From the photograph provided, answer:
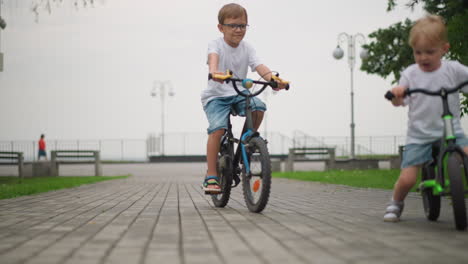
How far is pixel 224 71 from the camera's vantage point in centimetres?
578

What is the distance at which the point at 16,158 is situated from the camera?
18.1 m

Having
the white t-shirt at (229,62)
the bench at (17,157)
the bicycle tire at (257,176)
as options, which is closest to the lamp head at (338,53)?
the bench at (17,157)

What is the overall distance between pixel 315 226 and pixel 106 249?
1.66 m

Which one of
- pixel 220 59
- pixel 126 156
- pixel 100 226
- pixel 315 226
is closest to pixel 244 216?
pixel 315 226

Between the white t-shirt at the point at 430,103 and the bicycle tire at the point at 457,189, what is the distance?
32 centimetres

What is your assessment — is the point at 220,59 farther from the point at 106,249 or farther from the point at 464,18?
the point at 464,18

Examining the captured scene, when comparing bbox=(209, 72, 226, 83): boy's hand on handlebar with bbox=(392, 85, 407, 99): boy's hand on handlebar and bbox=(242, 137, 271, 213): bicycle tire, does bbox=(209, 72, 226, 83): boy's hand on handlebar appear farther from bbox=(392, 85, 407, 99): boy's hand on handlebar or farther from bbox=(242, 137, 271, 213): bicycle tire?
bbox=(392, 85, 407, 99): boy's hand on handlebar

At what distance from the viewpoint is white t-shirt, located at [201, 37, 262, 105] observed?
5.69 m

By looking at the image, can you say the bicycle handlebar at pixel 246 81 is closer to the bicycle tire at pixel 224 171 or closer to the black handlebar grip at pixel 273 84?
the black handlebar grip at pixel 273 84

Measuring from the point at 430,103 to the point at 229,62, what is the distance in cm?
235

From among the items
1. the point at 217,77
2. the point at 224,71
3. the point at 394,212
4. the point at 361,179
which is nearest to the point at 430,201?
the point at 394,212

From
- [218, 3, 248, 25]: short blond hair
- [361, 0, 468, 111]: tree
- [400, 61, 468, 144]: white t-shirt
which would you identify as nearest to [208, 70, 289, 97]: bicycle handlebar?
[218, 3, 248, 25]: short blond hair

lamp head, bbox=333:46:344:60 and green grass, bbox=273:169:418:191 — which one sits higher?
lamp head, bbox=333:46:344:60

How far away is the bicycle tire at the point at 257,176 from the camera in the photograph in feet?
16.3
